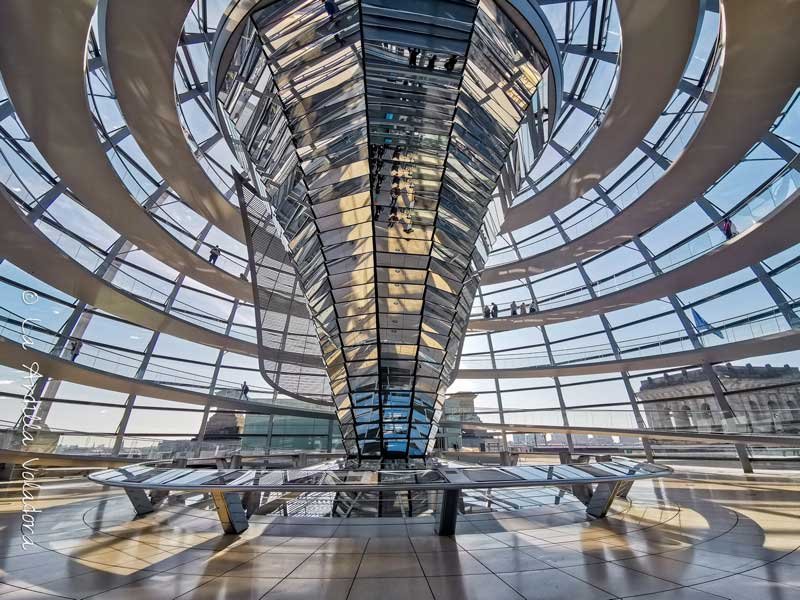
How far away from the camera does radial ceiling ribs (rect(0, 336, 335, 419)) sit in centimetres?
1555

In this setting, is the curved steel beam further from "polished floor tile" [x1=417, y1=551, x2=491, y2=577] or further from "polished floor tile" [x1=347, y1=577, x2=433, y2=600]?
"polished floor tile" [x1=347, y1=577, x2=433, y2=600]

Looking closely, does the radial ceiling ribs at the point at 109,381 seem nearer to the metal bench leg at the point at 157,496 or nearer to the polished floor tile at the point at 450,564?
the metal bench leg at the point at 157,496

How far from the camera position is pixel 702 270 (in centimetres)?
1873

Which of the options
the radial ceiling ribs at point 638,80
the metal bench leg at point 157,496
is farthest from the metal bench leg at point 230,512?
the radial ceiling ribs at point 638,80

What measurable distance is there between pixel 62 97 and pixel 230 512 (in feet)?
38.0

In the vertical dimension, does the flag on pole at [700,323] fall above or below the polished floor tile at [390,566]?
above

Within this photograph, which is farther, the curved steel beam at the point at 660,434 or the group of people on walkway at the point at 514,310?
the group of people on walkway at the point at 514,310

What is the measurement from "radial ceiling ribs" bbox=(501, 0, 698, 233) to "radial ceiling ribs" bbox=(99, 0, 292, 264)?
34.5ft

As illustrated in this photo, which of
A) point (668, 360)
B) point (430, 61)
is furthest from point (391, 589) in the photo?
point (668, 360)

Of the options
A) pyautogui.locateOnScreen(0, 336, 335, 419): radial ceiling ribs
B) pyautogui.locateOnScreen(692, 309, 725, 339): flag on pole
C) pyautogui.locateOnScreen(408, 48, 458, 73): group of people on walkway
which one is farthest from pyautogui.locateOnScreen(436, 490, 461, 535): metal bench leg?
pyautogui.locateOnScreen(692, 309, 725, 339): flag on pole

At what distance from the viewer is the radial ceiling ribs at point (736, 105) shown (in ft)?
31.0

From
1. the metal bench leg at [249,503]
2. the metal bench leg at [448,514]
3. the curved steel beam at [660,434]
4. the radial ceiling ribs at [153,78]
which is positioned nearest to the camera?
the metal bench leg at [448,514]

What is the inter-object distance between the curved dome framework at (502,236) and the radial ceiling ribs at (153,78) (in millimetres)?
58

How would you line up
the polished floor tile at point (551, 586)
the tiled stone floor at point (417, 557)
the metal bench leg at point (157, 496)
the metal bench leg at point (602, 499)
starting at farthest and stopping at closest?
the metal bench leg at point (157, 496) → the metal bench leg at point (602, 499) → the tiled stone floor at point (417, 557) → the polished floor tile at point (551, 586)
